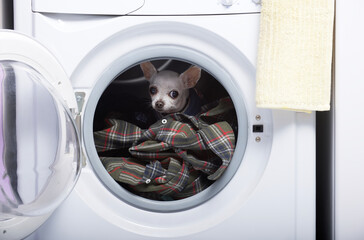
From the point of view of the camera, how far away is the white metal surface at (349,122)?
93 centimetres

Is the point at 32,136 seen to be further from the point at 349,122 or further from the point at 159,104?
the point at 349,122

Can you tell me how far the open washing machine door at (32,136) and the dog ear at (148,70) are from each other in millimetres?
470

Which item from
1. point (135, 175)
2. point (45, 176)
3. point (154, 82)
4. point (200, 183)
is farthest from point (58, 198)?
point (154, 82)

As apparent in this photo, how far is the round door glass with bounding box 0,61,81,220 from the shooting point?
2.57 ft

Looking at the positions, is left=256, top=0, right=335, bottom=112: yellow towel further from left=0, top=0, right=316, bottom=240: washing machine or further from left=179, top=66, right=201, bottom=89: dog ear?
left=179, top=66, right=201, bottom=89: dog ear

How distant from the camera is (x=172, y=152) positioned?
110 cm

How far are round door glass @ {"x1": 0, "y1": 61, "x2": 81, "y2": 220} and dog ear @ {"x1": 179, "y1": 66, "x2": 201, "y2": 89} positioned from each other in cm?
53

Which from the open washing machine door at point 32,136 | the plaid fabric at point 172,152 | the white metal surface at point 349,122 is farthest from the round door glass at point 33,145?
the white metal surface at point 349,122

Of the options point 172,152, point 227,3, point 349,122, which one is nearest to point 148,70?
point 172,152

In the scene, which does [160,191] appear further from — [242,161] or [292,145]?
[292,145]

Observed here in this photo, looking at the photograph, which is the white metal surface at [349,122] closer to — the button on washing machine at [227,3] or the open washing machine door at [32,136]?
the button on washing machine at [227,3]

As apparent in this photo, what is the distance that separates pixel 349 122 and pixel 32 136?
2.44ft

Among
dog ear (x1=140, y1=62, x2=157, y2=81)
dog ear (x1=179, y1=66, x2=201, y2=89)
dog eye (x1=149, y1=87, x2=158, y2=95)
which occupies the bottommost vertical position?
dog eye (x1=149, y1=87, x2=158, y2=95)

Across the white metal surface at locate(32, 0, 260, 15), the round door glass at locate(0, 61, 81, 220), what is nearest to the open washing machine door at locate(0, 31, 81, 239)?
the round door glass at locate(0, 61, 81, 220)
